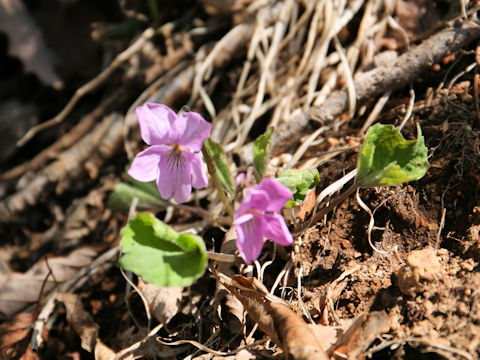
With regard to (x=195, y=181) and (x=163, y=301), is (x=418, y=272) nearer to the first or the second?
(x=195, y=181)

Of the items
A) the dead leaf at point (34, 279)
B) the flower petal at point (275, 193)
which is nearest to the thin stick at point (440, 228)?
the flower petal at point (275, 193)

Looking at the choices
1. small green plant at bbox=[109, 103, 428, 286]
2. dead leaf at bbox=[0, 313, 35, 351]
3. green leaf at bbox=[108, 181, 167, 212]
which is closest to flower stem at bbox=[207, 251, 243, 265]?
small green plant at bbox=[109, 103, 428, 286]

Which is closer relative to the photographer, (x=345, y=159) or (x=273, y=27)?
(x=345, y=159)

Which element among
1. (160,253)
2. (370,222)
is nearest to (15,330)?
(160,253)

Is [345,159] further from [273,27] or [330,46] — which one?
[273,27]

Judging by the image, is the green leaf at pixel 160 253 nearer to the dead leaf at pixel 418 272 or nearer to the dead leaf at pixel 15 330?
the dead leaf at pixel 418 272

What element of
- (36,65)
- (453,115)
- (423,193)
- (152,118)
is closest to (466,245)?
(423,193)

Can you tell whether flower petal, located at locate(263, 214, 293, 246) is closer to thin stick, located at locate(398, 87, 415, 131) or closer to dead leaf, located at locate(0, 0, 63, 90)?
thin stick, located at locate(398, 87, 415, 131)
